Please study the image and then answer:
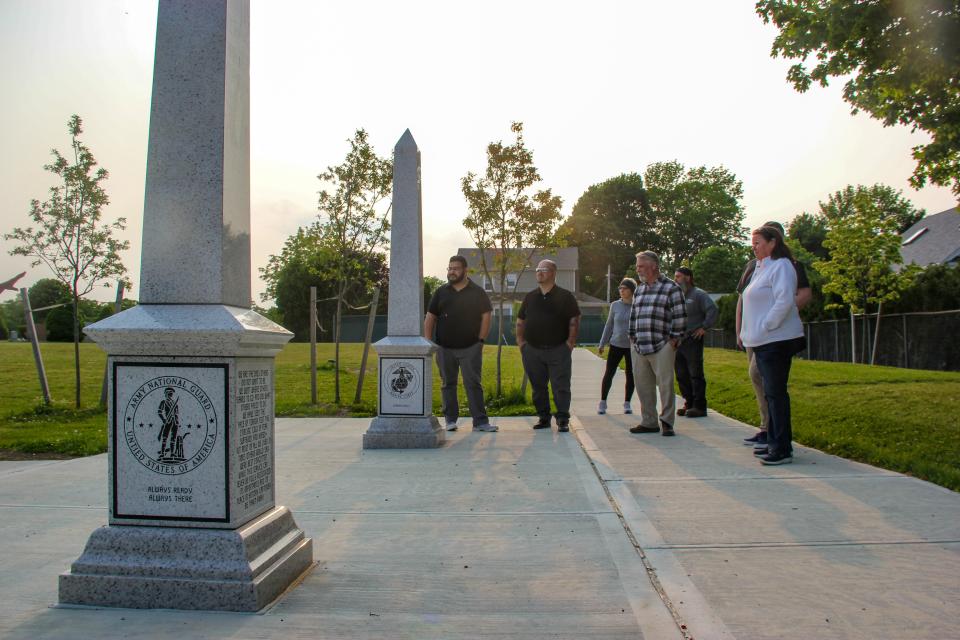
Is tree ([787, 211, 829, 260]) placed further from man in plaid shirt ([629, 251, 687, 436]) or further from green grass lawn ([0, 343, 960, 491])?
man in plaid shirt ([629, 251, 687, 436])

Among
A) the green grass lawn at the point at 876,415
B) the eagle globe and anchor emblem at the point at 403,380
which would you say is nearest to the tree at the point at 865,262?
the green grass lawn at the point at 876,415

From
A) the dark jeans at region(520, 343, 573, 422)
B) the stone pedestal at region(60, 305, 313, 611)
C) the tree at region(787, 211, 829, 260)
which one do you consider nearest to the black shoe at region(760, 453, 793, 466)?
the dark jeans at region(520, 343, 573, 422)

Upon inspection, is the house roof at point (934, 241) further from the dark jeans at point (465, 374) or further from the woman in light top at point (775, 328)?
the woman in light top at point (775, 328)

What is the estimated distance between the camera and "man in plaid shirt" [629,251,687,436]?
24.8 feet

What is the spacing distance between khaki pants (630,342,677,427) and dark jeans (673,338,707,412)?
47.2 inches

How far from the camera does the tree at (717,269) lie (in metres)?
65.6

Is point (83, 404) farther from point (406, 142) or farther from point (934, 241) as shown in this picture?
point (934, 241)

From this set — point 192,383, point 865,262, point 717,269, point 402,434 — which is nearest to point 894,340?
point 865,262

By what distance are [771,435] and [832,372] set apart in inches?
397

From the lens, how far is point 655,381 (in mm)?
7863

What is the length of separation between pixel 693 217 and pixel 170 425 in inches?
2817

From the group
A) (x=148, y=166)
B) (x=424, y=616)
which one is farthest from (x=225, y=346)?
(x=424, y=616)

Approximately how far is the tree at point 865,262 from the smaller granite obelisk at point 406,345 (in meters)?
21.2

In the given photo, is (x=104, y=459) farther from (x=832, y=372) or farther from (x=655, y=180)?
(x=655, y=180)
